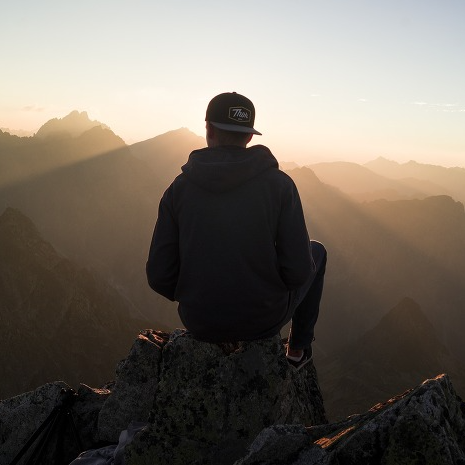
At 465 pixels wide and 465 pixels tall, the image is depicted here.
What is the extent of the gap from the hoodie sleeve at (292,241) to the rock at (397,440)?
126cm

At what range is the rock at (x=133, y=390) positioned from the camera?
5207 mm

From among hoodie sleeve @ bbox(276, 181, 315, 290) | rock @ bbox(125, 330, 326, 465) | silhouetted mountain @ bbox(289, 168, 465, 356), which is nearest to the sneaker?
rock @ bbox(125, 330, 326, 465)

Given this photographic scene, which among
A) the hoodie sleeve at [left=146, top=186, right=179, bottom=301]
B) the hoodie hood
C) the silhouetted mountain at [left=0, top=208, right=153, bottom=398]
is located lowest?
the silhouetted mountain at [left=0, top=208, right=153, bottom=398]

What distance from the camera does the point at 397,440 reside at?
8.98 ft

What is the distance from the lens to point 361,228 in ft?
432

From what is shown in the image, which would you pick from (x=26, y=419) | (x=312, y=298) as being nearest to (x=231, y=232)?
(x=312, y=298)

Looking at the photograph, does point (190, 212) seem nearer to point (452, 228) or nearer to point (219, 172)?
point (219, 172)

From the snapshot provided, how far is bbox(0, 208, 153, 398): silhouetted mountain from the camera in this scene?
4503 centimetres

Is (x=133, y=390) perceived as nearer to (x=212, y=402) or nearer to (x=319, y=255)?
(x=212, y=402)

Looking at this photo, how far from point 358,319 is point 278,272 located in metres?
117

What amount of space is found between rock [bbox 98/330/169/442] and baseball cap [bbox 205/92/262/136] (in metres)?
3.60

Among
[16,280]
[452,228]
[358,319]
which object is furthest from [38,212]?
[452,228]

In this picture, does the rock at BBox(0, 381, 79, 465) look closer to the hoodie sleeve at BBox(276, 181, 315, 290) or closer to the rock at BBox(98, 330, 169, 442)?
the rock at BBox(98, 330, 169, 442)

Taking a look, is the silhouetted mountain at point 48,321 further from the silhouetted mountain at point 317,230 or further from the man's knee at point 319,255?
the man's knee at point 319,255
